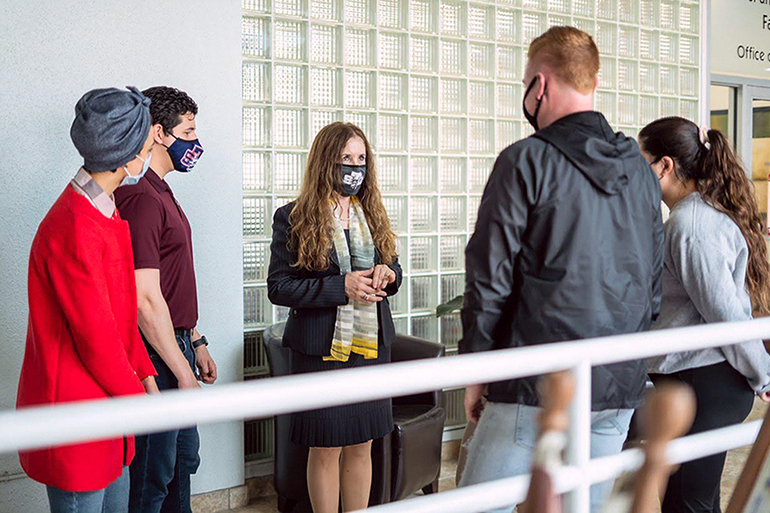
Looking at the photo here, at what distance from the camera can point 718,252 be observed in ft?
7.45

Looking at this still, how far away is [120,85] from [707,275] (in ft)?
7.75

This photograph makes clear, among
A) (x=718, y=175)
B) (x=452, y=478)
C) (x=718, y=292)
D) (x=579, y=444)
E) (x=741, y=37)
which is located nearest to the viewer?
(x=579, y=444)

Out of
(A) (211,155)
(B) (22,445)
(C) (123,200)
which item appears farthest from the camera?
(A) (211,155)

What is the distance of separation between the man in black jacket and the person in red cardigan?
2.85ft

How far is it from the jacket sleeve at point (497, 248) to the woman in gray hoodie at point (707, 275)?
2.39ft

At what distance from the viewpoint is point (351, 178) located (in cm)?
304

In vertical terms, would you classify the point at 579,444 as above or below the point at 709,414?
above

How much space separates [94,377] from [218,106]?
6.05 feet

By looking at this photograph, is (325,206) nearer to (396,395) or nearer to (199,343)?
(199,343)

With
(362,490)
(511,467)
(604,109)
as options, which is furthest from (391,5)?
(511,467)

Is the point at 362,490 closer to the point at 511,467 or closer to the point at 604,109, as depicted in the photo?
the point at 511,467

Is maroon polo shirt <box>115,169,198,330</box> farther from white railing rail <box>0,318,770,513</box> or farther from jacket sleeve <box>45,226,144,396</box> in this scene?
white railing rail <box>0,318,770,513</box>

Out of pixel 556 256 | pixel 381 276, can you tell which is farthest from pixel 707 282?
pixel 381 276

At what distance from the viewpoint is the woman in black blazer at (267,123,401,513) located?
293cm
